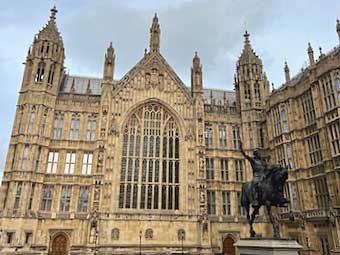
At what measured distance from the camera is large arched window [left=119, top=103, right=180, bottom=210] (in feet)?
115

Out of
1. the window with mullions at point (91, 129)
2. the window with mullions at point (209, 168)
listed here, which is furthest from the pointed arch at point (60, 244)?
the window with mullions at point (209, 168)

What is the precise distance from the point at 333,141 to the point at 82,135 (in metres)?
28.5

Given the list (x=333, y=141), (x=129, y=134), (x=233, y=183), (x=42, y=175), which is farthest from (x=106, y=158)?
(x=333, y=141)

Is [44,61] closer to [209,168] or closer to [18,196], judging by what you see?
[18,196]

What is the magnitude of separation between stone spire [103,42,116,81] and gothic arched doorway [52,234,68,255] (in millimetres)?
20523

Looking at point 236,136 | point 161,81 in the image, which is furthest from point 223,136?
point 161,81

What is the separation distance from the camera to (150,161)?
3659cm

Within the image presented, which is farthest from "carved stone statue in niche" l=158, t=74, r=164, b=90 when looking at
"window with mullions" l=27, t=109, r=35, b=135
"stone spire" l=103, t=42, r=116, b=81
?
"window with mullions" l=27, t=109, r=35, b=135

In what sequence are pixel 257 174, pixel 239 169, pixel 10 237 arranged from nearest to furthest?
pixel 257 174 < pixel 10 237 < pixel 239 169

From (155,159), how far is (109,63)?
14.9m

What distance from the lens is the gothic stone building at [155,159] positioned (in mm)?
30312

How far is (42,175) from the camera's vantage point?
33469 millimetres

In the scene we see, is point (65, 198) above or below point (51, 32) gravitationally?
below

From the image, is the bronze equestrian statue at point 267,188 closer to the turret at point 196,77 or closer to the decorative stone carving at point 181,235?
the decorative stone carving at point 181,235
